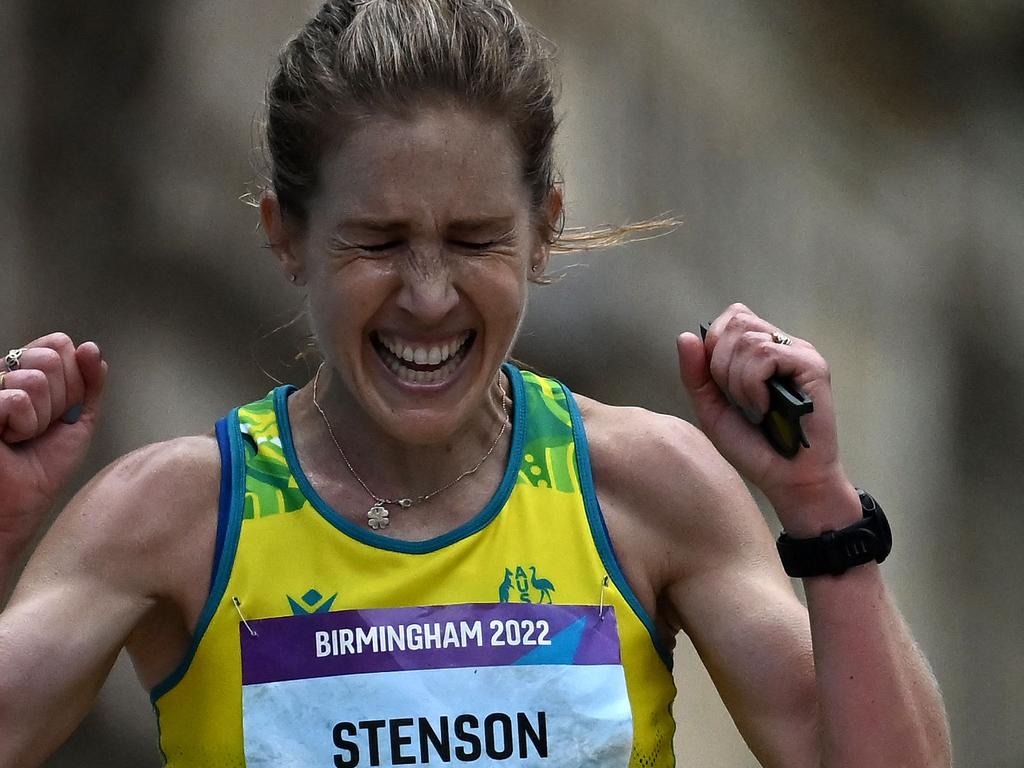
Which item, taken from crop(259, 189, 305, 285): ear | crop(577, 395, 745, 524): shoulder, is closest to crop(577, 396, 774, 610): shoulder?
crop(577, 395, 745, 524): shoulder

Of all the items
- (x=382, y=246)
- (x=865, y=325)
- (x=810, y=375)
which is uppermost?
(x=865, y=325)

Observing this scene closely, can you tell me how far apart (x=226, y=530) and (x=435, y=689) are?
35cm

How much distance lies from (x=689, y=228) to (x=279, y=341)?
1.02m

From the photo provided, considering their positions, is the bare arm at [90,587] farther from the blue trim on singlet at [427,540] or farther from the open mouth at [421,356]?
the open mouth at [421,356]

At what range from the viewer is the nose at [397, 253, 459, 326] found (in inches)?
92.0

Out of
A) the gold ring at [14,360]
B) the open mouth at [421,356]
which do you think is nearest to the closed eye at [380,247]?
the open mouth at [421,356]

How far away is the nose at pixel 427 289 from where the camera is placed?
2336 millimetres

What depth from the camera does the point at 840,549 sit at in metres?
2.33

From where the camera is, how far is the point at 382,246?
2371 millimetres

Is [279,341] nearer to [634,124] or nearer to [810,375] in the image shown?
[634,124]

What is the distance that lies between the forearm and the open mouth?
552 mm

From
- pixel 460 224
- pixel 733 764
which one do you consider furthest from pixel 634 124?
pixel 460 224

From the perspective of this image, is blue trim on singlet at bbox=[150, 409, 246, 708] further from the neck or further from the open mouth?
the open mouth

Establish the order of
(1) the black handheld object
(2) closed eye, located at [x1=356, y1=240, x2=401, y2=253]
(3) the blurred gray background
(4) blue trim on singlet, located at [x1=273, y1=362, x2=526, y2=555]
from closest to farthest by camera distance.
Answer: (1) the black handheld object < (2) closed eye, located at [x1=356, y1=240, x2=401, y2=253] < (4) blue trim on singlet, located at [x1=273, y1=362, x2=526, y2=555] < (3) the blurred gray background
